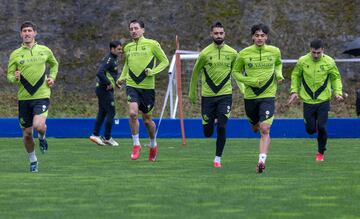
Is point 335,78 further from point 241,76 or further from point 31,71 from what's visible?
point 31,71

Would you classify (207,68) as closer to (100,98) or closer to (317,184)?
(317,184)

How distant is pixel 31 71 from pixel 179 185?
3.33m

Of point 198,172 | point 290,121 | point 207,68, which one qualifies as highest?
point 207,68

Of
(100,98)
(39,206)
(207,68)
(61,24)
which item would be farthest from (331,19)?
(39,206)

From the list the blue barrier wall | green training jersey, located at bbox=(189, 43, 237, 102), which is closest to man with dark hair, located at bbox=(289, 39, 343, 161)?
green training jersey, located at bbox=(189, 43, 237, 102)

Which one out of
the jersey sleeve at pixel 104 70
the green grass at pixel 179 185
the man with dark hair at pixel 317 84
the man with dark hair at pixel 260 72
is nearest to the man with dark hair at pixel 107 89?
the jersey sleeve at pixel 104 70

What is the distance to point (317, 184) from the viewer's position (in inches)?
503

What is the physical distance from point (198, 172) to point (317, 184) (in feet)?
7.83

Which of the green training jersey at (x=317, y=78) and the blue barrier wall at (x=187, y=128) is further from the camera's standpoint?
the blue barrier wall at (x=187, y=128)

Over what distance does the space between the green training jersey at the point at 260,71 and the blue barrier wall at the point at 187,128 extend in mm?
10137

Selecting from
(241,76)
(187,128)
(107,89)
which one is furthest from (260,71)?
(187,128)

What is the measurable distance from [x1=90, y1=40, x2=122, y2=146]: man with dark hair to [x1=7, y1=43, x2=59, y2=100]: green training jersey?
715 cm

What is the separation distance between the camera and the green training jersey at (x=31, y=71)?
1484 centimetres

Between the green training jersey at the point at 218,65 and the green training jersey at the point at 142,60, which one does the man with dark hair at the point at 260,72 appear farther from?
the green training jersey at the point at 142,60
